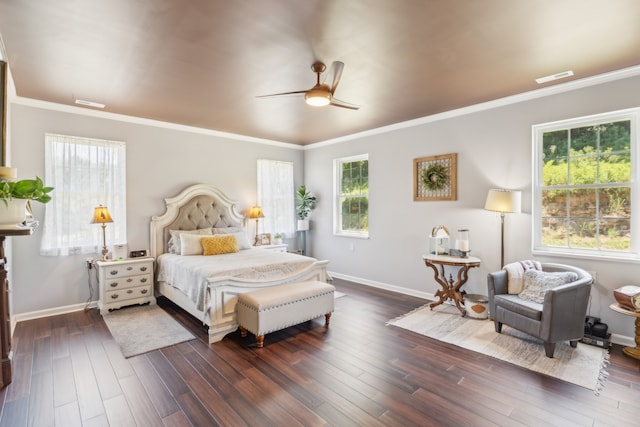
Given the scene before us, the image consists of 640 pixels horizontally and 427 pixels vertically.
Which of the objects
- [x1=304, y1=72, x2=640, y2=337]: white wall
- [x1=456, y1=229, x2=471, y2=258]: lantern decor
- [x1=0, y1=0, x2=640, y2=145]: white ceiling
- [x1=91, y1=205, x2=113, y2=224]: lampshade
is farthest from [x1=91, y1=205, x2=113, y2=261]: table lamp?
[x1=456, y1=229, x2=471, y2=258]: lantern decor

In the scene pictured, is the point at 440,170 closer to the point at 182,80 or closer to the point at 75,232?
the point at 182,80

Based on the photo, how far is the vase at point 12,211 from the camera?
2.23m

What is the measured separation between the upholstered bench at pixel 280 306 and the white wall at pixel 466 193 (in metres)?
1.94

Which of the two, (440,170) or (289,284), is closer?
(289,284)

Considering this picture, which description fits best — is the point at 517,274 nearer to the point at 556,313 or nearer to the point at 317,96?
the point at 556,313

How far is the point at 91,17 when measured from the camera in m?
2.21

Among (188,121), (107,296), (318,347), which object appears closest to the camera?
(318,347)

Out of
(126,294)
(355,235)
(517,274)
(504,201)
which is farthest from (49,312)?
(504,201)

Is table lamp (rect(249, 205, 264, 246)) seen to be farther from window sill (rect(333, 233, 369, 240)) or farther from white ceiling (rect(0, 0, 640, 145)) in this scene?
white ceiling (rect(0, 0, 640, 145))

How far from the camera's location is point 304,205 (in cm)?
667

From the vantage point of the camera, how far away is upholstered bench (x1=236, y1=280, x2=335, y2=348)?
3.19m

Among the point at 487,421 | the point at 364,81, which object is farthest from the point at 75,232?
the point at 487,421

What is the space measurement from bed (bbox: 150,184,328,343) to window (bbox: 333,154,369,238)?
1837 millimetres

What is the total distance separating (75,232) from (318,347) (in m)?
Result: 3.63
